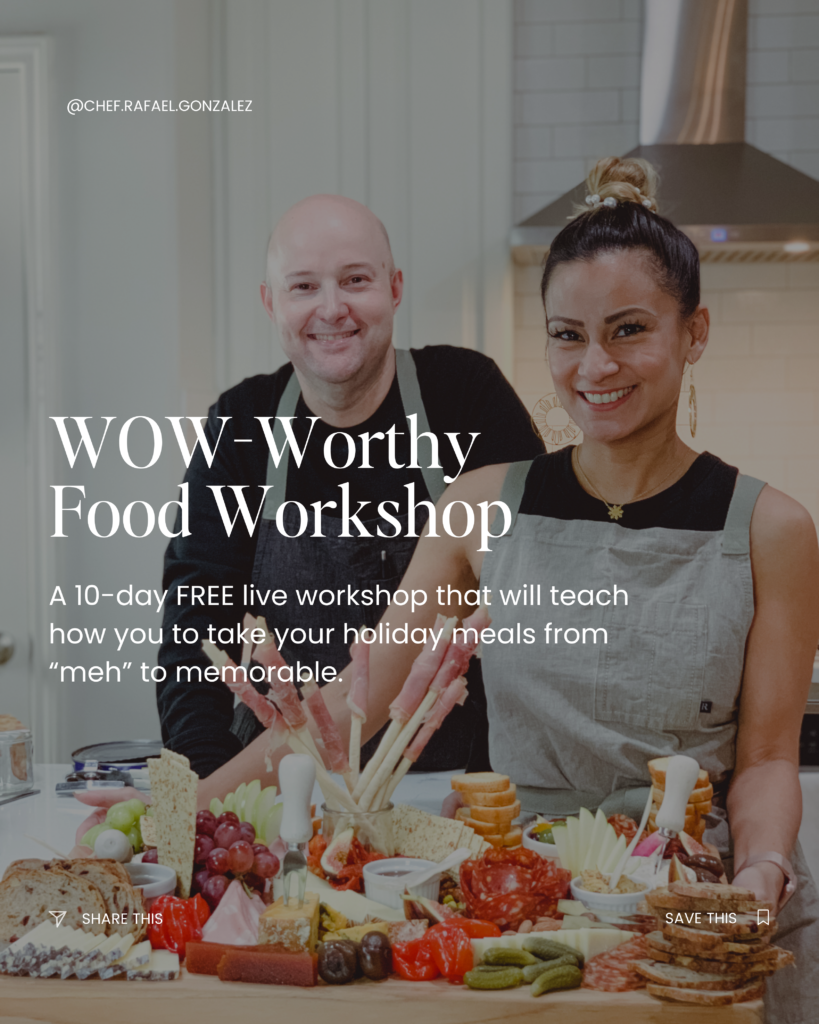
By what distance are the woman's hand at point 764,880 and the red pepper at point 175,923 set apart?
1.64ft

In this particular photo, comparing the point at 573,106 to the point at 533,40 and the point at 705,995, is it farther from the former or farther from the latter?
the point at 705,995

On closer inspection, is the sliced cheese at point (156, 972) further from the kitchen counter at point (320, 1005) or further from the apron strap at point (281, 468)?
the apron strap at point (281, 468)

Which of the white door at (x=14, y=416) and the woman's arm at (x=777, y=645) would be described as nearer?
the woman's arm at (x=777, y=645)

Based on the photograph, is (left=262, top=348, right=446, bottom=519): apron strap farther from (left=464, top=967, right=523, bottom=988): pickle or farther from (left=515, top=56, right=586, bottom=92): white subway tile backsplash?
(left=515, top=56, right=586, bottom=92): white subway tile backsplash

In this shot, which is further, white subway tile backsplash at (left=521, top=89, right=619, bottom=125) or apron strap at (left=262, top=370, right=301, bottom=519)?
white subway tile backsplash at (left=521, top=89, right=619, bottom=125)

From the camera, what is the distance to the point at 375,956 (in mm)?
792

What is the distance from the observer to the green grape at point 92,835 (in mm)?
1032

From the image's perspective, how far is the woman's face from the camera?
1209mm

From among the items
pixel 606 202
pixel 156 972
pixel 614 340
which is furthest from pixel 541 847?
pixel 606 202

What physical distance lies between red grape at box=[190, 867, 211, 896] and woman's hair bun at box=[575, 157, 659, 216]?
2.81 ft

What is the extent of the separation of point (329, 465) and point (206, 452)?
0.21m

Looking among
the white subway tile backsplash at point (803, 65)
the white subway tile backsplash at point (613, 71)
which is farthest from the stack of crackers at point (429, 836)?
the white subway tile backsplash at point (803, 65)

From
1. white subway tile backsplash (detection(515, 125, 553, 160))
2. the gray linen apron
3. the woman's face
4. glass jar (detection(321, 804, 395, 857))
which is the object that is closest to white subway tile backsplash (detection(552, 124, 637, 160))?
white subway tile backsplash (detection(515, 125, 553, 160))

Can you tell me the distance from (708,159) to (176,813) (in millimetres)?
1903
